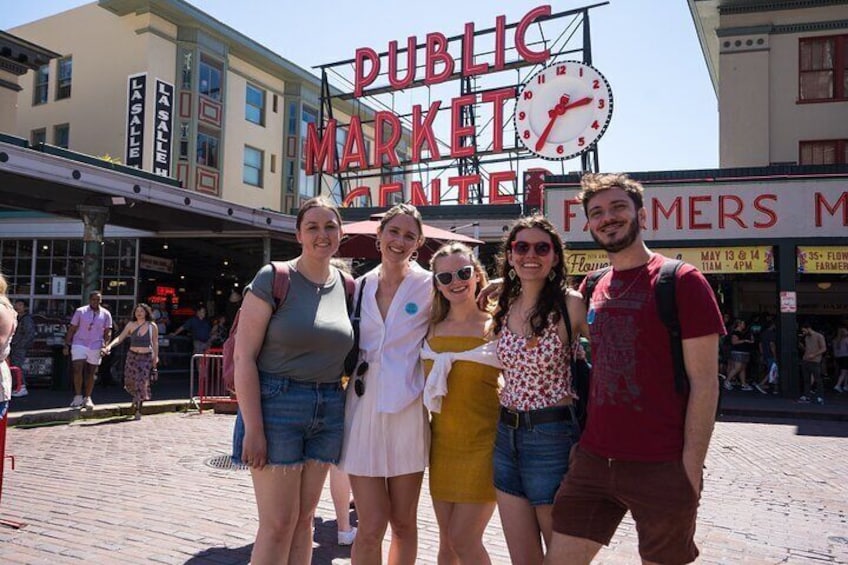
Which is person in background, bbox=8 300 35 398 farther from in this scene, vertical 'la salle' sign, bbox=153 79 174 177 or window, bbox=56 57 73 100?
window, bbox=56 57 73 100

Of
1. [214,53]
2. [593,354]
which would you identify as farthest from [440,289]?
[214,53]

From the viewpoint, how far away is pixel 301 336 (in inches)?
126

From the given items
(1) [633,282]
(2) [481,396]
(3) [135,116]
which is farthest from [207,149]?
(1) [633,282]

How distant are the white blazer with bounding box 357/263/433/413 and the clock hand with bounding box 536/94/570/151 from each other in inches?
749

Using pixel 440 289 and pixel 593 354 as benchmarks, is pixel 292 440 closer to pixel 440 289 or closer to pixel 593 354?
pixel 440 289

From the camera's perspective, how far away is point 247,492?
6.50m

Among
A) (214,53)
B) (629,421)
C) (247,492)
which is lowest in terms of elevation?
(247,492)

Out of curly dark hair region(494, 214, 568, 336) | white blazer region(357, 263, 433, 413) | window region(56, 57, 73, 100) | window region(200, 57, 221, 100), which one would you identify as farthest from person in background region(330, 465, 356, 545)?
window region(56, 57, 73, 100)

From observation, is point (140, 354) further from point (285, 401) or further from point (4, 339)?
point (285, 401)

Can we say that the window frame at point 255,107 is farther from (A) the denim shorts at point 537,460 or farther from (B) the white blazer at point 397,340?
(A) the denim shorts at point 537,460

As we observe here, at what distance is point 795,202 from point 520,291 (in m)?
15.8

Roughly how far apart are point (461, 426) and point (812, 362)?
15.0m

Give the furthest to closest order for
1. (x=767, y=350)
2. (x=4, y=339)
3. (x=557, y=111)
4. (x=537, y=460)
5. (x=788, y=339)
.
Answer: (x=557, y=111)
(x=767, y=350)
(x=788, y=339)
(x=4, y=339)
(x=537, y=460)

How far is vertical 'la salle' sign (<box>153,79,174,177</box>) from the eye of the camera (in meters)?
25.3
